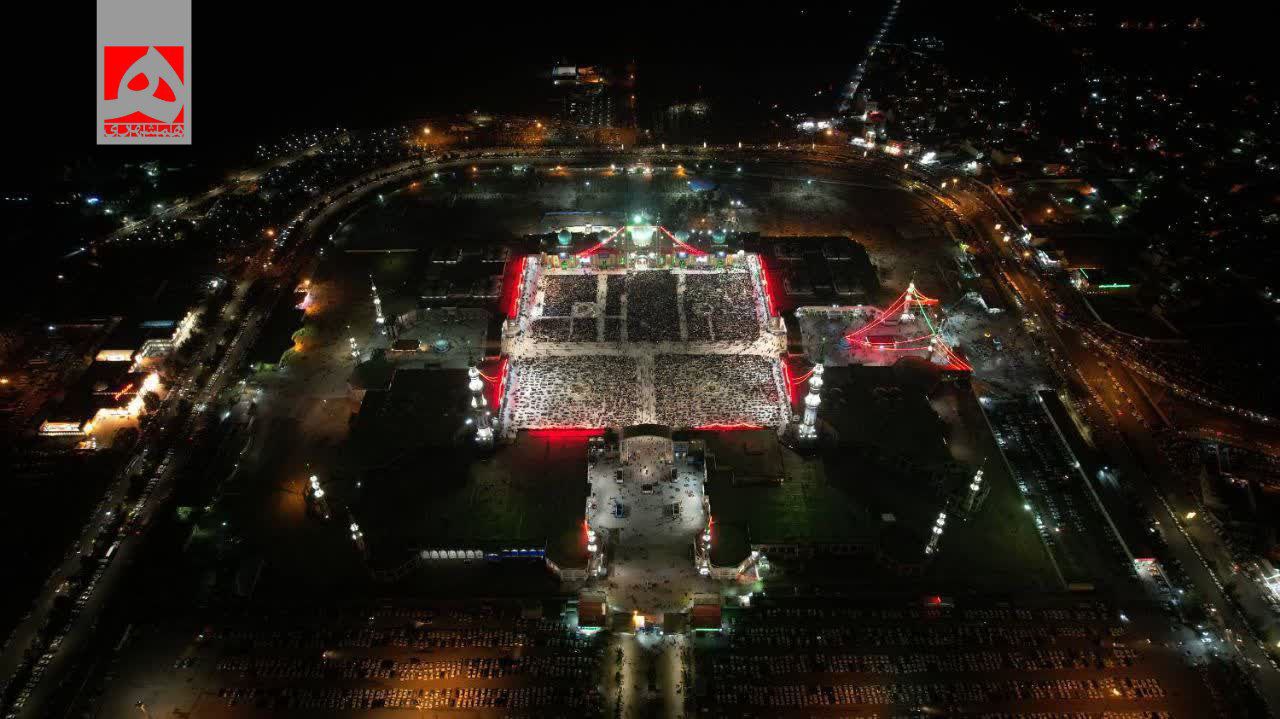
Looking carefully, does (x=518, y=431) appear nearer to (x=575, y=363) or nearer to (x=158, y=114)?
(x=575, y=363)

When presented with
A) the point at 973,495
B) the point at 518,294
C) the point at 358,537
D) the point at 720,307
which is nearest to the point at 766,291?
the point at 720,307

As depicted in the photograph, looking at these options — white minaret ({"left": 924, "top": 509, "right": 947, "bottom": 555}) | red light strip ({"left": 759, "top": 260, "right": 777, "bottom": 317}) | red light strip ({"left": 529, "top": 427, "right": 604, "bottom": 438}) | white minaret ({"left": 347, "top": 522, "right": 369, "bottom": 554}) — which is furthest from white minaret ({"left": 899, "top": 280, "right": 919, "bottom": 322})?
white minaret ({"left": 347, "top": 522, "right": 369, "bottom": 554})

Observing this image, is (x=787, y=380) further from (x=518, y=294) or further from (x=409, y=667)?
(x=409, y=667)

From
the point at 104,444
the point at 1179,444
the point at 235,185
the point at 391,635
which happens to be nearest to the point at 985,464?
the point at 1179,444

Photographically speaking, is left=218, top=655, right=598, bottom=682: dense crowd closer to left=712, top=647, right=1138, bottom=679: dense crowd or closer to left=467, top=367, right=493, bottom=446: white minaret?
left=712, top=647, right=1138, bottom=679: dense crowd

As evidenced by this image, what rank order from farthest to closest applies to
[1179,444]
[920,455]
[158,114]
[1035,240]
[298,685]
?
[158,114]
[1035,240]
[1179,444]
[920,455]
[298,685]

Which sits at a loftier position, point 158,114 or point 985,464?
point 158,114

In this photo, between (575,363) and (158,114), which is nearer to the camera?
(575,363)
